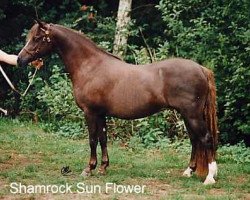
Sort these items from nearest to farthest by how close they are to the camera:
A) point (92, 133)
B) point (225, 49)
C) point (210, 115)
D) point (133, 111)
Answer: point (210, 115)
point (133, 111)
point (92, 133)
point (225, 49)

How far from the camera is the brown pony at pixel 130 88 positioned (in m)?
6.82

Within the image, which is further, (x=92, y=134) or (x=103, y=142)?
(x=103, y=142)

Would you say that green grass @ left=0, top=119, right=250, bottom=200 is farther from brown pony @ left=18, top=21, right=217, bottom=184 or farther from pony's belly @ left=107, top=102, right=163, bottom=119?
pony's belly @ left=107, top=102, right=163, bottom=119

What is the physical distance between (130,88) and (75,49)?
967mm

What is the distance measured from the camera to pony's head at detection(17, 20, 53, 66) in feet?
23.7

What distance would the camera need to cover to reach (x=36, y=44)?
727cm

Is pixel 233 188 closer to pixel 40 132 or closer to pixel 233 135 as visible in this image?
pixel 233 135

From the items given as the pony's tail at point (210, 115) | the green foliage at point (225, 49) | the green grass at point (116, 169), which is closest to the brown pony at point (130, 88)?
the pony's tail at point (210, 115)

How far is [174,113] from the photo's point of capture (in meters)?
10.4

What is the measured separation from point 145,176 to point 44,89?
515 cm

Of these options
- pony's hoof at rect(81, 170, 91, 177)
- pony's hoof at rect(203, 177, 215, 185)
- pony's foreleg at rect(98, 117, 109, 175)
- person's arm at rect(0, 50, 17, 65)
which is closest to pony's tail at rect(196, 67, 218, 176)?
pony's hoof at rect(203, 177, 215, 185)

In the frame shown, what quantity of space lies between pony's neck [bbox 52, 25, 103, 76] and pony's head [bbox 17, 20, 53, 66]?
0.11m

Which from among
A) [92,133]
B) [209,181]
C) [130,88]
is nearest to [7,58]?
[92,133]

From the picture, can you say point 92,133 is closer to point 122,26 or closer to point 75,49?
point 75,49
